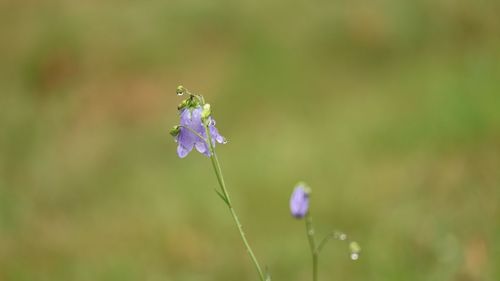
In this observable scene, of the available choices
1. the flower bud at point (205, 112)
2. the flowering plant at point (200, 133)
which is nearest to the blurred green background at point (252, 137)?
the flowering plant at point (200, 133)

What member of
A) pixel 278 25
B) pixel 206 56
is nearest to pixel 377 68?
pixel 278 25

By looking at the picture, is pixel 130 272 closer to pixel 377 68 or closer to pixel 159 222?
pixel 159 222


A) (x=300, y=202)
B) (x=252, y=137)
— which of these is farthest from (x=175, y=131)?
(x=252, y=137)

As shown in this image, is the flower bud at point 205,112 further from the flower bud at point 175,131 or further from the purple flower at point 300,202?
the purple flower at point 300,202

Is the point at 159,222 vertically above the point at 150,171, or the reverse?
the point at 150,171

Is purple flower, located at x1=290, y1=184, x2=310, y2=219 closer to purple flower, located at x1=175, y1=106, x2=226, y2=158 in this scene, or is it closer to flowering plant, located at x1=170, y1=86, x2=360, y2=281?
flowering plant, located at x1=170, y1=86, x2=360, y2=281

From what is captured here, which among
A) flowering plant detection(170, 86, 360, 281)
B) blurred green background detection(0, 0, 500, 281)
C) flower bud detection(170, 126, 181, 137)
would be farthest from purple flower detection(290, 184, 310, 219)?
blurred green background detection(0, 0, 500, 281)
